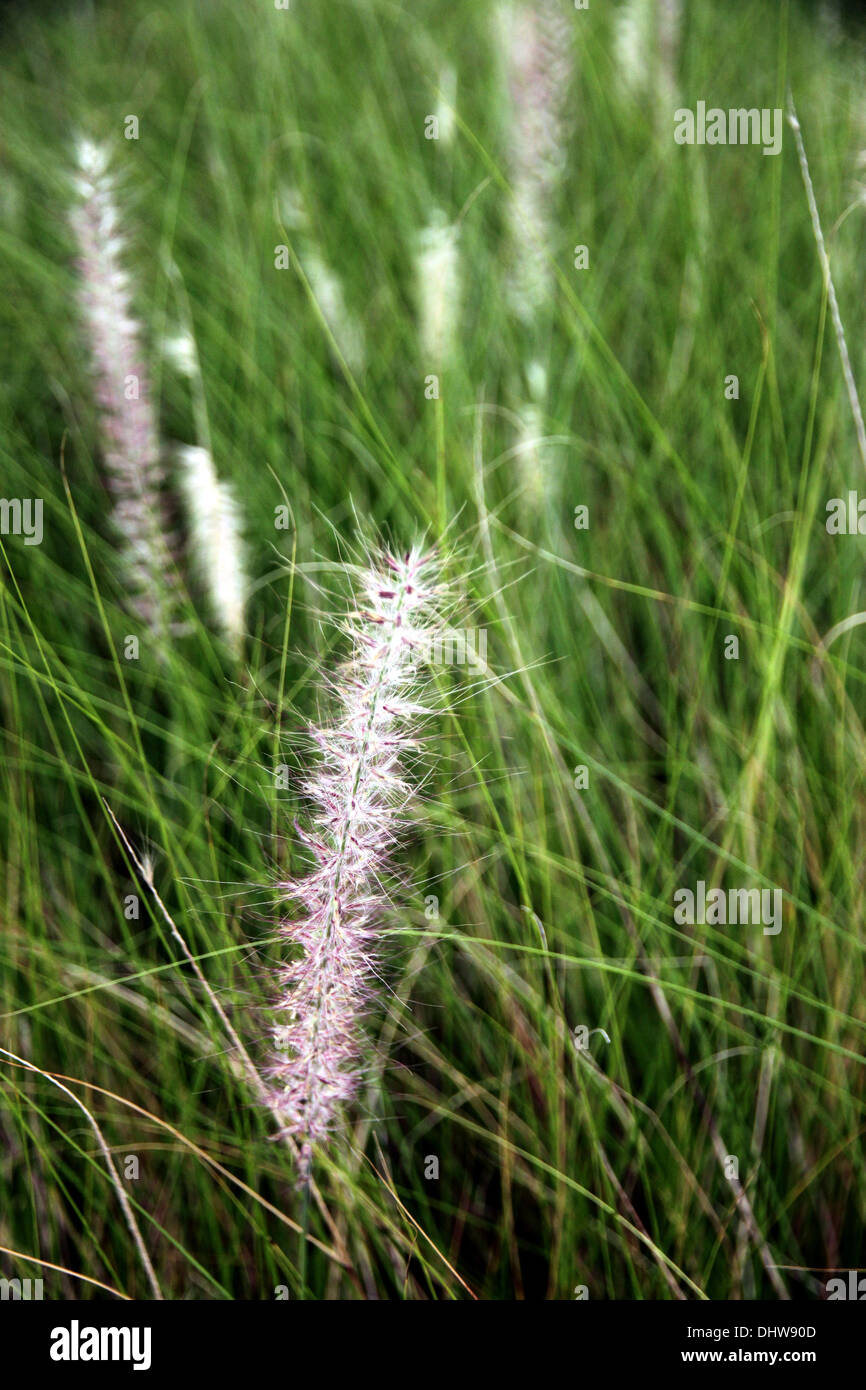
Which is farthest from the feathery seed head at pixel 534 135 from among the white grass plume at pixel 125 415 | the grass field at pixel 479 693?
the white grass plume at pixel 125 415

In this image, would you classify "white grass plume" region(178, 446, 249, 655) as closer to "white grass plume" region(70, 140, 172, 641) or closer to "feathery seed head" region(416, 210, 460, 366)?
"white grass plume" region(70, 140, 172, 641)

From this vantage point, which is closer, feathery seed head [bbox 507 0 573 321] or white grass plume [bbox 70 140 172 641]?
white grass plume [bbox 70 140 172 641]

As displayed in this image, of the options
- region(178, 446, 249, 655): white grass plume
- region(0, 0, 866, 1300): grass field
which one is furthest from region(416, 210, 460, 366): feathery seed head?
region(178, 446, 249, 655): white grass plume

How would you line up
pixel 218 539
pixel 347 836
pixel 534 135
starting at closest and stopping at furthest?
pixel 347 836
pixel 218 539
pixel 534 135

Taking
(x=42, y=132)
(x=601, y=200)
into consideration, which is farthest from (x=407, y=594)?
(x=42, y=132)

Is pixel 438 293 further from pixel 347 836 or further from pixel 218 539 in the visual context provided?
pixel 347 836

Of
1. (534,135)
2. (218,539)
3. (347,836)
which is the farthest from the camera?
(534,135)

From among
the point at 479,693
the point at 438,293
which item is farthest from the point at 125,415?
the point at 479,693
